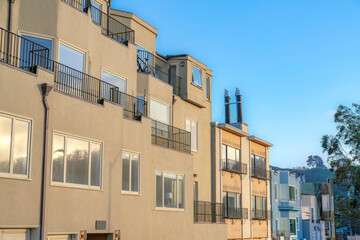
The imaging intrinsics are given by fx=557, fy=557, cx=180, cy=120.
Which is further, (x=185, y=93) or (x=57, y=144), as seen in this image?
(x=185, y=93)

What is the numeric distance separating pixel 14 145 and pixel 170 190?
10.8 metres

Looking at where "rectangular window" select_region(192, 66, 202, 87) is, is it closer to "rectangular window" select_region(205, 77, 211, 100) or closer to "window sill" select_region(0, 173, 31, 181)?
"rectangular window" select_region(205, 77, 211, 100)

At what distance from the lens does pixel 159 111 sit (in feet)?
94.7

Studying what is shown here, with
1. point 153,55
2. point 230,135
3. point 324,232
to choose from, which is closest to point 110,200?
point 153,55

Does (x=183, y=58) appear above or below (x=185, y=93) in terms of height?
above

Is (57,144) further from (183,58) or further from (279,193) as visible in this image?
(279,193)

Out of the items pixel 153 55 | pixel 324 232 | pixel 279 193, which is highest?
pixel 153 55

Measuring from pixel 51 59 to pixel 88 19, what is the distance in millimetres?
2843

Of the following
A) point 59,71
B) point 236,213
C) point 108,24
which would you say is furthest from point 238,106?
point 59,71

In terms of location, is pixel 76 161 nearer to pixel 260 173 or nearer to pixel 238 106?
pixel 260 173

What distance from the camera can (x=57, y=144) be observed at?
18.2 meters

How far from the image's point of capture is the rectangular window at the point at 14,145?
16062 mm

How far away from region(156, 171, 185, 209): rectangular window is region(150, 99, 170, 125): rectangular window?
11.7 ft

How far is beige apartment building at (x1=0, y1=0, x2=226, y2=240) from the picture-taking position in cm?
1661
